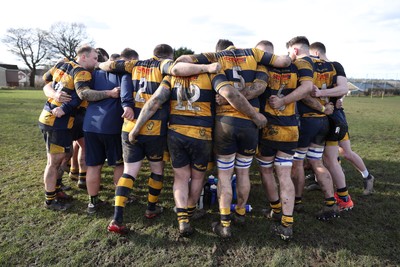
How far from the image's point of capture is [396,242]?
3891mm

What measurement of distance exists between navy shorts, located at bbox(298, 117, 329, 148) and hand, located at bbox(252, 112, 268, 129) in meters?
0.91

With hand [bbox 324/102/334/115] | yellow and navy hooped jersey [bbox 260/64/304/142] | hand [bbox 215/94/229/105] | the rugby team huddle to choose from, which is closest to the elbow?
the rugby team huddle

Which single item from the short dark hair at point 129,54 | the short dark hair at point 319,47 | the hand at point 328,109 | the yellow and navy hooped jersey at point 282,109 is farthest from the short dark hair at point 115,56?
the hand at point 328,109

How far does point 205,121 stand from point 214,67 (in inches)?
27.8

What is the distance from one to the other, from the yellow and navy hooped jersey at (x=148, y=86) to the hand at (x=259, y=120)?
1.22 m

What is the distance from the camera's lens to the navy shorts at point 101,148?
4363 millimetres

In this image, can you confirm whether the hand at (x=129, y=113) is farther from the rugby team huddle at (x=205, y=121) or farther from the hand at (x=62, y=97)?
the hand at (x=62, y=97)

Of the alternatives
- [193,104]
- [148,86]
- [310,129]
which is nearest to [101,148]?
[148,86]

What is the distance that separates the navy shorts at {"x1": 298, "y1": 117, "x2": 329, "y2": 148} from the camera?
4.35 metres

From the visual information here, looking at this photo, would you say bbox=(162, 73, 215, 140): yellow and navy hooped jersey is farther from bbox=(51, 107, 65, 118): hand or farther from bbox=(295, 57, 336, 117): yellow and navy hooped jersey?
bbox=(51, 107, 65, 118): hand

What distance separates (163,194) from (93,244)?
182 cm

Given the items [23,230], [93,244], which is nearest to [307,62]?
[93,244]

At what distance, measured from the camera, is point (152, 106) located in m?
3.78

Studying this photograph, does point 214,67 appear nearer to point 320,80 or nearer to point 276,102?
point 276,102
